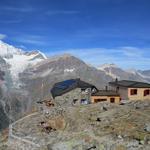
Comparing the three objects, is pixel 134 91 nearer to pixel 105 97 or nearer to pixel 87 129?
pixel 105 97

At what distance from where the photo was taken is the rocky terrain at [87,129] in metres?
55.6

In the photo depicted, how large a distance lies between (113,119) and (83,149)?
11.4 metres

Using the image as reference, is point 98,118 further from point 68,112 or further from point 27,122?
Result: point 27,122

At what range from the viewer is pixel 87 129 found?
2480 inches

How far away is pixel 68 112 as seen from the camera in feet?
247

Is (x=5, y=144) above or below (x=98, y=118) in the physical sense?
below

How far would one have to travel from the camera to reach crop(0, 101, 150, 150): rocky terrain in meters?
55.6

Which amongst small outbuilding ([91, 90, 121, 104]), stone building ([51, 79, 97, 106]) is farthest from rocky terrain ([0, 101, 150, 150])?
small outbuilding ([91, 90, 121, 104])

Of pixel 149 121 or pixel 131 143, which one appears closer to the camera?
pixel 131 143

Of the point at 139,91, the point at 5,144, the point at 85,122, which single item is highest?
the point at 139,91

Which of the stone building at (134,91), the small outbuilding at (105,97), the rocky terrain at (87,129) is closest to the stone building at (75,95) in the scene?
the small outbuilding at (105,97)

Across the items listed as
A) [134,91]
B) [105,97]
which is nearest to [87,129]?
[105,97]

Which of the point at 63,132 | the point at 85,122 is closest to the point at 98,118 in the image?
the point at 85,122

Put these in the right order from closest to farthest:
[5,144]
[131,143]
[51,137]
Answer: [131,143] < [51,137] < [5,144]
